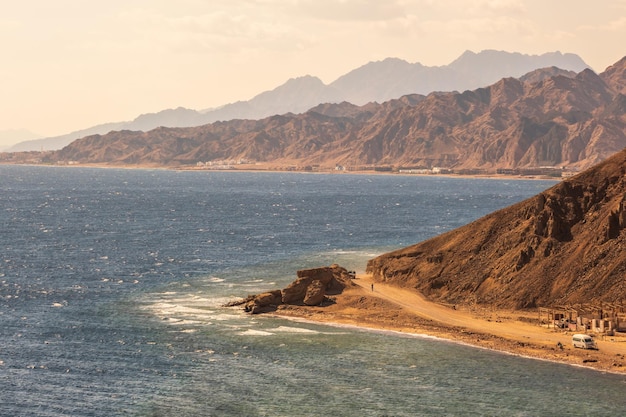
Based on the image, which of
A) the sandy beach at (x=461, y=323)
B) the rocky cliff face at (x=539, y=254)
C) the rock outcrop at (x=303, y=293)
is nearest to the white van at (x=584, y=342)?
the sandy beach at (x=461, y=323)

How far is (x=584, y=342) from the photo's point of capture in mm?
85500

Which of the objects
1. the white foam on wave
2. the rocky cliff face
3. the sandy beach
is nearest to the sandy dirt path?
the sandy beach

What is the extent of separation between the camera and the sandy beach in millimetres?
84438

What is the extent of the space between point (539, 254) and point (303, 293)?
3201 centimetres

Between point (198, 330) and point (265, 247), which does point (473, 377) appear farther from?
point (265, 247)

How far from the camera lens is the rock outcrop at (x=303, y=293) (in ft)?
345

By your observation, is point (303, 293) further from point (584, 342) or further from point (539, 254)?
point (584, 342)

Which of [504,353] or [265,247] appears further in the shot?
[265,247]

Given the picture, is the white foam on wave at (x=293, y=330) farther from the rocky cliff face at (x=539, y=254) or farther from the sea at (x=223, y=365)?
the rocky cliff face at (x=539, y=254)

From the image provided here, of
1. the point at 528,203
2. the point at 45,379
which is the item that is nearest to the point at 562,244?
the point at 528,203

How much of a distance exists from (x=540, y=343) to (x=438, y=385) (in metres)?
19.4

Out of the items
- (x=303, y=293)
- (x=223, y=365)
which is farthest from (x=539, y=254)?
(x=223, y=365)

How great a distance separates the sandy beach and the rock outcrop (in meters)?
1.52

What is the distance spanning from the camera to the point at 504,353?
8544 cm
